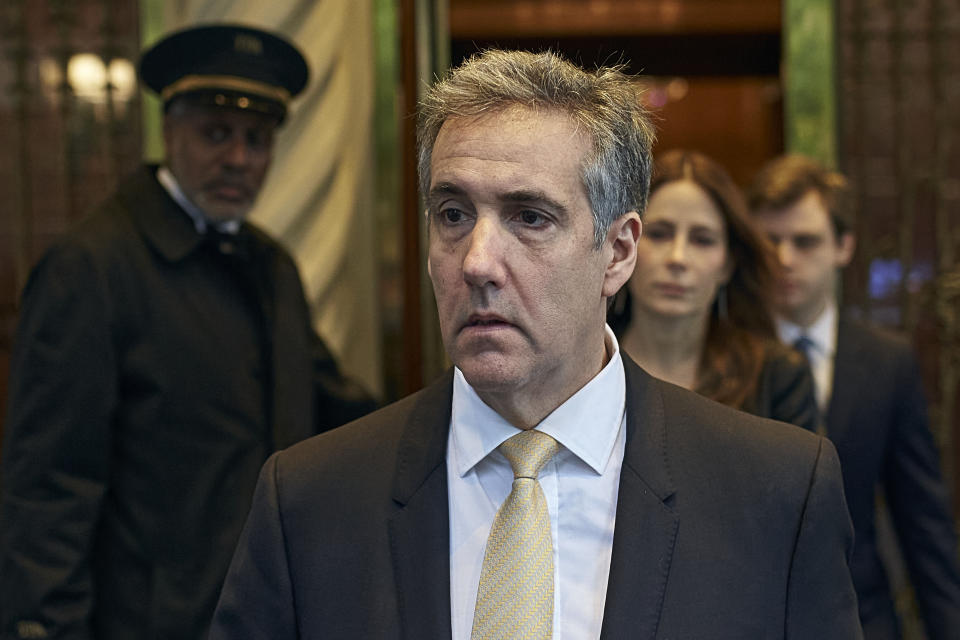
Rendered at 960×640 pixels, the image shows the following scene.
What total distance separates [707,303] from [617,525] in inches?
47.0

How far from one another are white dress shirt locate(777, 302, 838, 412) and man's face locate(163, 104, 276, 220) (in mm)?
1480

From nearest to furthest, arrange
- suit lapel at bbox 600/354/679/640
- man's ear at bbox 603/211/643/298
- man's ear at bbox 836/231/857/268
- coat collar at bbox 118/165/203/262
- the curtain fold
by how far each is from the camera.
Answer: suit lapel at bbox 600/354/679/640
man's ear at bbox 603/211/643/298
coat collar at bbox 118/165/203/262
man's ear at bbox 836/231/857/268
the curtain fold

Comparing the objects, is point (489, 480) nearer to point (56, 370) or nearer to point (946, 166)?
point (56, 370)

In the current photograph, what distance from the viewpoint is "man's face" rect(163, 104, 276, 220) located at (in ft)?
9.36

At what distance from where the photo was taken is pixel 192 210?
2885 millimetres

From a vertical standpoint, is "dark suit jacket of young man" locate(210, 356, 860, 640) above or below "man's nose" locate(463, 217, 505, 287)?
below

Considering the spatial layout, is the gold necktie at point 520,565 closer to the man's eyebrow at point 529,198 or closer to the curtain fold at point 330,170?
the man's eyebrow at point 529,198

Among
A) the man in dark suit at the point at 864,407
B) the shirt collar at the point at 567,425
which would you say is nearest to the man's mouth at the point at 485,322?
the shirt collar at the point at 567,425

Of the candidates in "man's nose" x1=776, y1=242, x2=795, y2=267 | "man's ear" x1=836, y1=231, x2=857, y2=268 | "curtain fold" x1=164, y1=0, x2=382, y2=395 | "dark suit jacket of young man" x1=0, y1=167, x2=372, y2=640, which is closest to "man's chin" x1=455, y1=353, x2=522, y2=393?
"dark suit jacket of young man" x1=0, y1=167, x2=372, y2=640

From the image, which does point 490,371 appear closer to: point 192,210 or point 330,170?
point 192,210

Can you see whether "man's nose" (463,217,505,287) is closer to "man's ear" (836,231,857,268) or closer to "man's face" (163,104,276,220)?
"man's face" (163,104,276,220)

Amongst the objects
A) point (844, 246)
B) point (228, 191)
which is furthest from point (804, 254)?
point (228, 191)

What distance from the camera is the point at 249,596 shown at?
1.65 meters

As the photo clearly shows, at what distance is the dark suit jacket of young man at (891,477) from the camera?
286 centimetres
